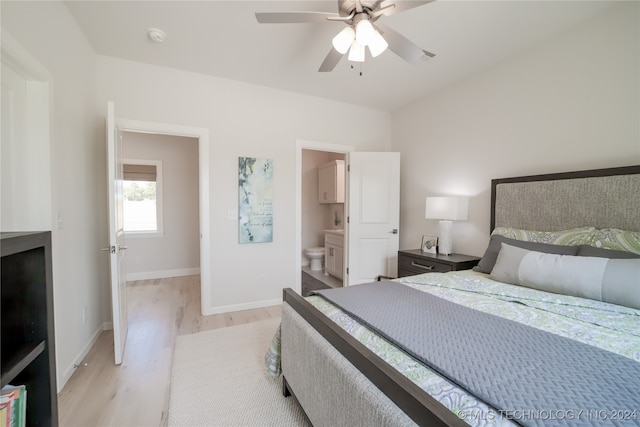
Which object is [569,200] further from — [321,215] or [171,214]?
[171,214]

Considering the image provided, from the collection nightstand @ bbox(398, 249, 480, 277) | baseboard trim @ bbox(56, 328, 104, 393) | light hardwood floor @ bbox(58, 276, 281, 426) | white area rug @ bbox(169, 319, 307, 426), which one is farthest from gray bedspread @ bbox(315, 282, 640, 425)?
baseboard trim @ bbox(56, 328, 104, 393)

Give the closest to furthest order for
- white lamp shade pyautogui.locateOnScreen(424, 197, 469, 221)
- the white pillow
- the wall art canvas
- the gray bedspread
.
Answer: the gray bedspread
the white pillow
white lamp shade pyautogui.locateOnScreen(424, 197, 469, 221)
the wall art canvas

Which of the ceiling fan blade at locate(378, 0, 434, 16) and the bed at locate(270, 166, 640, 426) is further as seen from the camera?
the ceiling fan blade at locate(378, 0, 434, 16)

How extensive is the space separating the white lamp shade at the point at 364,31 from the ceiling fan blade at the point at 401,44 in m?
0.19

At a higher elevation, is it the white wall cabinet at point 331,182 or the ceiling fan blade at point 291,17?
the ceiling fan blade at point 291,17

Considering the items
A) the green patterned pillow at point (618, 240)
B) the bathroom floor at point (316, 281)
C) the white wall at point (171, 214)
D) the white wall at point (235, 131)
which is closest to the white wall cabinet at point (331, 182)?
the white wall at point (235, 131)

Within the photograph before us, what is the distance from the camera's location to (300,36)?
A: 226cm

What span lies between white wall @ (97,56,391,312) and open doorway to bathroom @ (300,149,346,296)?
1.32 m

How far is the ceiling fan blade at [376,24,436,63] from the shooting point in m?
1.70

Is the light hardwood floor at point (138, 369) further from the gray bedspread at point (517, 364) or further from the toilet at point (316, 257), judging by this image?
the toilet at point (316, 257)

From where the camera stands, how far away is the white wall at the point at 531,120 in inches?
76.2

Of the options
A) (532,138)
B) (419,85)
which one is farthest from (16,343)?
(419,85)

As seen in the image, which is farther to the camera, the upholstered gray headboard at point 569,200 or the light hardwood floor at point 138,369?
the upholstered gray headboard at point 569,200

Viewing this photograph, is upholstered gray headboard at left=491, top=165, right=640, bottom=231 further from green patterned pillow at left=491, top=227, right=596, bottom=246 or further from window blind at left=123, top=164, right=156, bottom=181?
window blind at left=123, top=164, right=156, bottom=181
